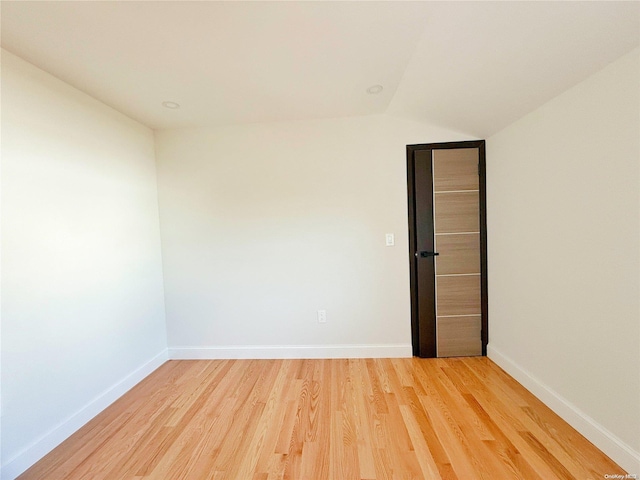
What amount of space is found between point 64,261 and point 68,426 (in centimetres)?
107

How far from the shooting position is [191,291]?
2510mm

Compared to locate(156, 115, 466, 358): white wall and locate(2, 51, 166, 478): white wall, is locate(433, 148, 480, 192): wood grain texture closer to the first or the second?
locate(156, 115, 466, 358): white wall

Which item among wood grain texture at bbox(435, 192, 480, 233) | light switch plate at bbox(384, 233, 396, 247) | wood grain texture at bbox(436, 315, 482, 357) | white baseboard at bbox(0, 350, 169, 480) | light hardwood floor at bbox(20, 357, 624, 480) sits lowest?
light hardwood floor at bbox(20, 357, 624, 480)

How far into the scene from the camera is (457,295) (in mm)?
2357

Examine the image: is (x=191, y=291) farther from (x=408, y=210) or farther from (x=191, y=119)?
(x=408, y=210)

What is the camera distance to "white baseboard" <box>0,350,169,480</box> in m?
1.33

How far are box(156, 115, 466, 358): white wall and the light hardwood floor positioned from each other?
405mm

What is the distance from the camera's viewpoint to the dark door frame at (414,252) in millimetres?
2312

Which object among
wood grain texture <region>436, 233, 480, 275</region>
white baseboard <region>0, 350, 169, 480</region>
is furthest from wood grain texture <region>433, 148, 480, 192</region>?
white baseboard <region>0, 350, 169, 480</region>

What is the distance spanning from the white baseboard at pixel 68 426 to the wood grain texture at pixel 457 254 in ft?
9.45

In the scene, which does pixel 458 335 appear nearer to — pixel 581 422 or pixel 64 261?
pixel 581 422

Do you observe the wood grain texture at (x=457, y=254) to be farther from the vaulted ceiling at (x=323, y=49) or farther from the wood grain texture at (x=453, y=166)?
the vaulted ceiling at (x=323, y=49)

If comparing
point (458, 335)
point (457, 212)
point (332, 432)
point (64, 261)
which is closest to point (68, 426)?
point (64, 261)

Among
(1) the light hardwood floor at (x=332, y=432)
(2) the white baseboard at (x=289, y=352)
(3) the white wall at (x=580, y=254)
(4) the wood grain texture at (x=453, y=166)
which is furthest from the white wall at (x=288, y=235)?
(3) the white wall at (x=580, y=254)
